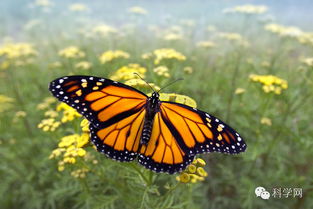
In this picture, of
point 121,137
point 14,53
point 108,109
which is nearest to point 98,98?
point 108,109

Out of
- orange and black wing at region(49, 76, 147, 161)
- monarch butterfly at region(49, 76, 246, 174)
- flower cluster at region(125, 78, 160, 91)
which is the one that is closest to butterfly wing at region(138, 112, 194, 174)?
monarch butterfly at region(49, 76, 246, 174)

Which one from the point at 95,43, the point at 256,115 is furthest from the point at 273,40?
the point at 95,43

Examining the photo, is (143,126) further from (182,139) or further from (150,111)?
(182,139)

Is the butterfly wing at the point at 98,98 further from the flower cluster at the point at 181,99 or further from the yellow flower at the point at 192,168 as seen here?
the yellow flower at the point at 192,168

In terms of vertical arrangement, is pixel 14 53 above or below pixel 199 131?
below

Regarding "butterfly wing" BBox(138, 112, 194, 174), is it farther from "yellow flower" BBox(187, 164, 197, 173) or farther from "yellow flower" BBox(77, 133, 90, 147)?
"yellow flower" BBox(77, 133, 90, 147)

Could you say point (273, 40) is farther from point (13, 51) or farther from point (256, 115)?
point (13, 51)

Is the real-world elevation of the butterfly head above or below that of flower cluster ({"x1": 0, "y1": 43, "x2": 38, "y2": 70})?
above

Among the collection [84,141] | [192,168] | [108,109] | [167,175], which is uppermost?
[108,109]
